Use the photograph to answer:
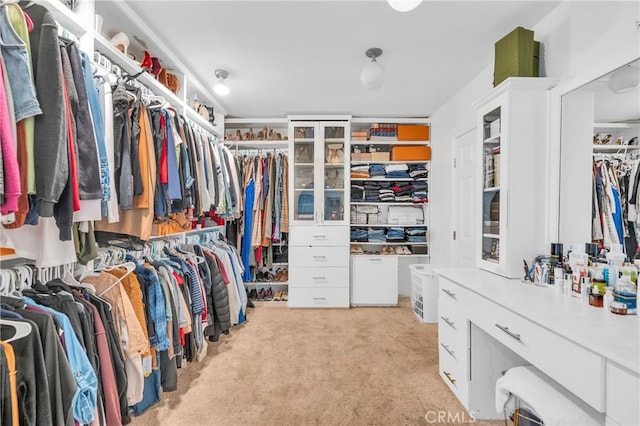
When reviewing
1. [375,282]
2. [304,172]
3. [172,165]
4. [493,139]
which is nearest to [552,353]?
[493,139]

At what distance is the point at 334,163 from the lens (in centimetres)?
369

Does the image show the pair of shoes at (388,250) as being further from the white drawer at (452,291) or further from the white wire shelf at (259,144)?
the white wire shelf at (259,144)

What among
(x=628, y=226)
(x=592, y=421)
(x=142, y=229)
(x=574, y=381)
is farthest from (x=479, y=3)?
(x=142, y=229)

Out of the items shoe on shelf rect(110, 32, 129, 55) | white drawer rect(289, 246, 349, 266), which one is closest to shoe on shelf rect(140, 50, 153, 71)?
shoe on shelf rect(110, 32, 129, 55)

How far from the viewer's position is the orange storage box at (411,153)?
12.0 feet

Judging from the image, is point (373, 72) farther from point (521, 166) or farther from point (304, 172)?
point (304, 172)

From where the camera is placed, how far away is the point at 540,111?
5.91ft

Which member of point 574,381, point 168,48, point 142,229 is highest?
point 168,48

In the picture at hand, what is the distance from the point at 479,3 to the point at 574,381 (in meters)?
1.88

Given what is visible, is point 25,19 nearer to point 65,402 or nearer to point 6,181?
point 6,181

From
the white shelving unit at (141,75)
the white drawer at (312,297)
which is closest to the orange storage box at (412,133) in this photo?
the white drawer at (312,297)

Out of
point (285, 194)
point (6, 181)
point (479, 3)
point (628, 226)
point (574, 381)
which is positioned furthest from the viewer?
point (285, 194)

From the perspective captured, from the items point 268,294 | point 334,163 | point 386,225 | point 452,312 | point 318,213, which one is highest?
point 334,163

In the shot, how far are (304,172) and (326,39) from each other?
180 centimetres
